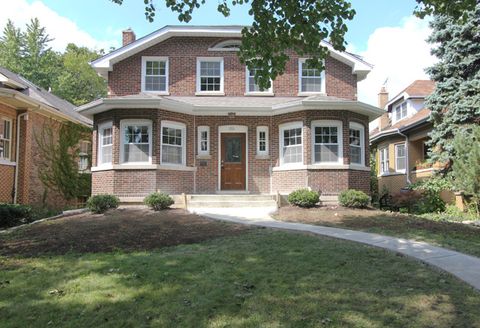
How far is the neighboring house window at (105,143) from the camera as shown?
14.9 metres

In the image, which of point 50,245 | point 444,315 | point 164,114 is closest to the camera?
point 444,315

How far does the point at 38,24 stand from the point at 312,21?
4617 centimetres

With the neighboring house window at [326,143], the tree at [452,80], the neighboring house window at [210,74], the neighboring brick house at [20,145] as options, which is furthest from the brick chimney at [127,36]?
the tree at [452,80]

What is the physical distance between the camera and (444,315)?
157 inches

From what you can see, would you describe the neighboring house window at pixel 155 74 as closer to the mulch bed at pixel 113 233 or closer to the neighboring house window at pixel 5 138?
the neighboring house window at pixel 5 138

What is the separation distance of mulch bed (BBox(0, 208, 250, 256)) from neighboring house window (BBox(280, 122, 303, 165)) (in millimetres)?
5339

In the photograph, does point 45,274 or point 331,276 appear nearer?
point 331,276

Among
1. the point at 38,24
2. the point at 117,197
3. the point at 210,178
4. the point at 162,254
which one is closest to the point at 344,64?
the point at 210,178

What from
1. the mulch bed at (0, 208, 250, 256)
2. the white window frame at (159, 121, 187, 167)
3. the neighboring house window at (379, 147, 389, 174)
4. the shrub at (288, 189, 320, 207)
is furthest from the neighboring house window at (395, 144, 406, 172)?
the mulch bed at (0, 208, 250, 256)

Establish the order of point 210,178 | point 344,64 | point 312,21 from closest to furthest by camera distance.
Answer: point 312,21
point 210,178
point 344,64

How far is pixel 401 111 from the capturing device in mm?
23500

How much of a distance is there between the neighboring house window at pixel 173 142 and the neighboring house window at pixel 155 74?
2364mm

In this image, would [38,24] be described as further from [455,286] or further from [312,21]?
[455,286]

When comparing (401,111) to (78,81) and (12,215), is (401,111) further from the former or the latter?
Answer: (78,81)
